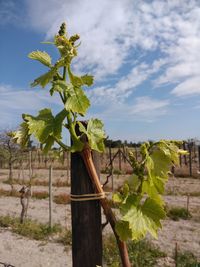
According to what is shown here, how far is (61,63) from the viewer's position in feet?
4.04

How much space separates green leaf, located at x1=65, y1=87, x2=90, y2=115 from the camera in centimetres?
125

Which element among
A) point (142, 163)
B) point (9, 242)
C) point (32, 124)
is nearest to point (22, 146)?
point (32, 124)

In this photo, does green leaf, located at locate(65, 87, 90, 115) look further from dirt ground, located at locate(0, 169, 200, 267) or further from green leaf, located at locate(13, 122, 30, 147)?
dirt ground, located at locate(0, 169, 200, 267)

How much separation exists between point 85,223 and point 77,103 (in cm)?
45

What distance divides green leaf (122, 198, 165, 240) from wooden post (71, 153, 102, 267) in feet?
0.69

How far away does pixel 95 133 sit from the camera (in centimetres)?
134

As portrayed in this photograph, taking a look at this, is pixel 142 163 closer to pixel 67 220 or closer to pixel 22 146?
pixel 22 146

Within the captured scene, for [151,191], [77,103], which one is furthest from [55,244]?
[77,103]

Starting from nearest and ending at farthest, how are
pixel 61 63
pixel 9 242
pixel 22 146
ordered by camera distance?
pixel 61 63 → pixel 22 146 → pixel 9 242

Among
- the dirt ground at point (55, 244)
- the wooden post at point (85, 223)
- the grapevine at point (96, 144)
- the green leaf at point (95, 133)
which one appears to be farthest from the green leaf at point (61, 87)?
the dirt ground at point (55, 244)

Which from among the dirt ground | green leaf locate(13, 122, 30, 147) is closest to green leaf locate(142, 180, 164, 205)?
green leaf locate(13, 122, 30, 147)

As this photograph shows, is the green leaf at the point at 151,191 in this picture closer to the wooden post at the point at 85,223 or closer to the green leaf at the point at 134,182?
the green leaf at the point at 134,182

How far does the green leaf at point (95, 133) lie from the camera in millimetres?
1324

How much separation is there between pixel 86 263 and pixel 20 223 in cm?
804
